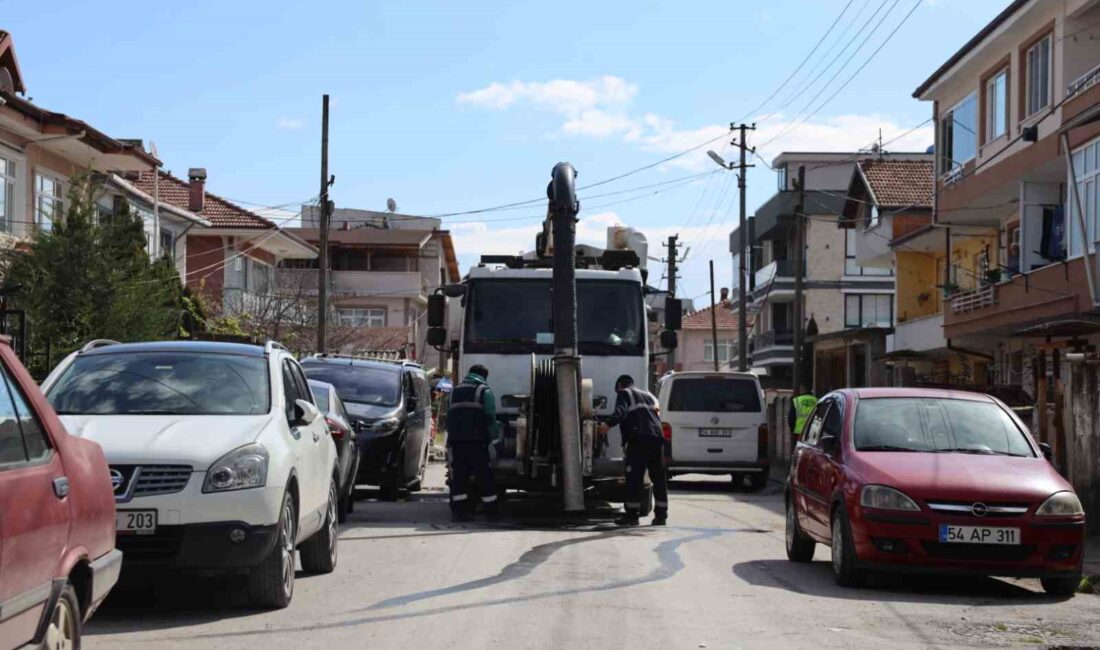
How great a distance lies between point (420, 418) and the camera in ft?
71.4

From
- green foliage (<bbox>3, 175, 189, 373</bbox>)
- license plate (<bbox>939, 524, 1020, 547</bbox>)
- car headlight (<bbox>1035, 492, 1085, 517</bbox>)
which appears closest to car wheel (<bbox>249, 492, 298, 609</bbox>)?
license plate (<bbox>939, 524, 1020, 547</bbox>)

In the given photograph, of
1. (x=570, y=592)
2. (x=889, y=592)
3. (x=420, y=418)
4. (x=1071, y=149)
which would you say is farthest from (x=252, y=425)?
(x=1071, y=149)

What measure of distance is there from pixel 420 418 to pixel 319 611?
1252 centimetres

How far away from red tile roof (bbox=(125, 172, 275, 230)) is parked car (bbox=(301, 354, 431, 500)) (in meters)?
27.6

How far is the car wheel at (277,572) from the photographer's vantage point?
9.00 meters

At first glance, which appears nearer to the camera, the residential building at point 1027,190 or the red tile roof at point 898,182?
the residential building at point 1027,190

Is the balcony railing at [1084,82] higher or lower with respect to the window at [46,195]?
higher

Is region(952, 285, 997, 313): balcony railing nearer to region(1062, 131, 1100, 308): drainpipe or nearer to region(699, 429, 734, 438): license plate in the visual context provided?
region(1062, 131, 1100, 308): drainpipe

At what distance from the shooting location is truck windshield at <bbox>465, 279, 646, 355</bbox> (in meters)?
17.8

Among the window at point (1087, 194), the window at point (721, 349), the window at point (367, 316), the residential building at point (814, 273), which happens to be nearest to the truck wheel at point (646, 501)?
the window at point (1087, 194)

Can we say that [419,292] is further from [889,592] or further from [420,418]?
[889,592]

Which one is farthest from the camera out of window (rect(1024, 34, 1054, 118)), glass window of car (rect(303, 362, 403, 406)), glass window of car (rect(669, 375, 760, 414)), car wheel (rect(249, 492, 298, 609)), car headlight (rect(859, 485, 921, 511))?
window (rect(1024, 34, 1054, 118))

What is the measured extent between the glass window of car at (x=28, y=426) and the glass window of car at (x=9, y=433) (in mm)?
28

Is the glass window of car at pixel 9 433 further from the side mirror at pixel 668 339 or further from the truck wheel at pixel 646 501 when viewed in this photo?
the side mirror at pixel 668 339
